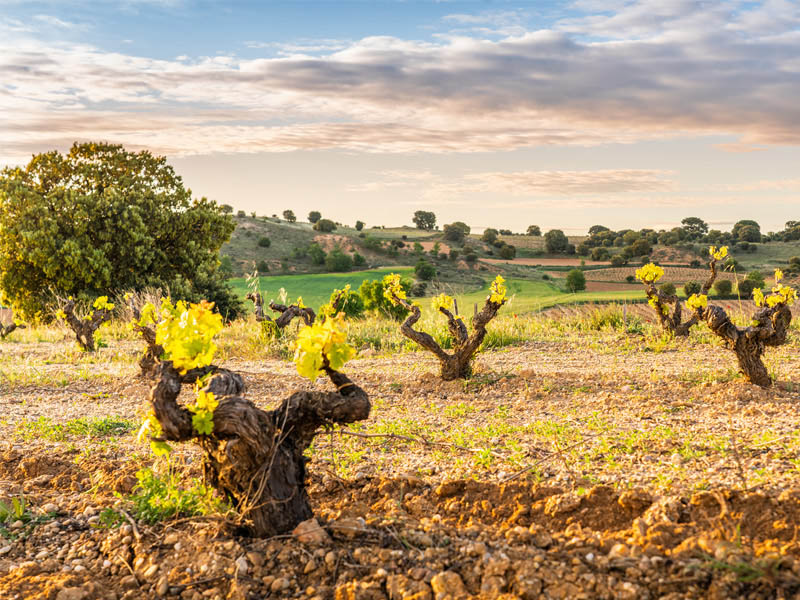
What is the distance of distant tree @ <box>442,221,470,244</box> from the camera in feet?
196

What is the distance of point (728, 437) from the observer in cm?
472

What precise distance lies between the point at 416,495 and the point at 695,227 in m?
63.1

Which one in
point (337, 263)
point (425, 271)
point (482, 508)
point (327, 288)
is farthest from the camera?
point (337, 263)

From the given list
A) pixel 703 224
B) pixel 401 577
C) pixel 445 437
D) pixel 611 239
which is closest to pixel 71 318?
pixel 445 437

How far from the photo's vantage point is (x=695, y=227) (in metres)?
60.2

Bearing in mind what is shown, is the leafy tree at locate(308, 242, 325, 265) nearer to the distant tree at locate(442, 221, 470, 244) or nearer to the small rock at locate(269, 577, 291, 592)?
the distant tree at locate(442, 221, 470, 244)

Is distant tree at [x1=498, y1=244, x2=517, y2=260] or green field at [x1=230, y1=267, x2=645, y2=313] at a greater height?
distant tree at [x1=498, y1=244, x2=517, y2=260]

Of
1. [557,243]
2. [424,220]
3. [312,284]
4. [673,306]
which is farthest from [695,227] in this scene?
[673,306]

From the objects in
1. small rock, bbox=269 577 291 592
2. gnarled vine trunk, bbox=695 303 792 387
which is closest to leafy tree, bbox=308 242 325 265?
gnarled vine trunk, bbox=695 303 792 387

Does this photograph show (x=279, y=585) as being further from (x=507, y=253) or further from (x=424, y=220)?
(x=424, y=220)

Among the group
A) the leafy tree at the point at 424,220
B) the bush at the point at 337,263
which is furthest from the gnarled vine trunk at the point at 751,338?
the leafy tree at the point at 424,220

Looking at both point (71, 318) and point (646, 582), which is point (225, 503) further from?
point (71, 318)

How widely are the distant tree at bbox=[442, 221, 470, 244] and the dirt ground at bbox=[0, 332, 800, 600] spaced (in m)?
53.0

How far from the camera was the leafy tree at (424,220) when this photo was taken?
75.1 meters
